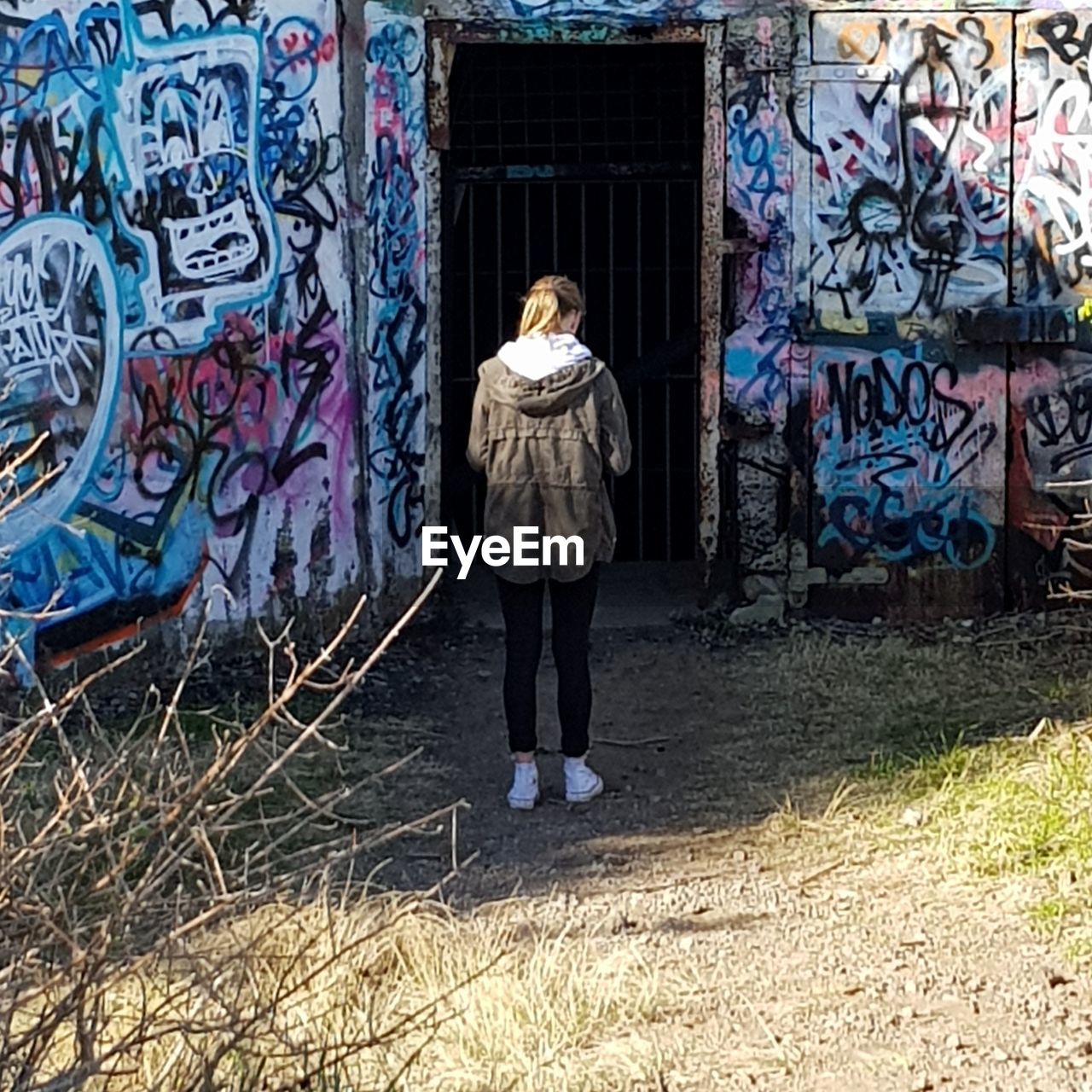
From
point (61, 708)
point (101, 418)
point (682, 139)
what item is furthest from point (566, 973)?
point (682, 139)

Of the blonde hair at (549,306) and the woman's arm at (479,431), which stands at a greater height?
the blonde hair at (549,306)

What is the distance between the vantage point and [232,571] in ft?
27.5

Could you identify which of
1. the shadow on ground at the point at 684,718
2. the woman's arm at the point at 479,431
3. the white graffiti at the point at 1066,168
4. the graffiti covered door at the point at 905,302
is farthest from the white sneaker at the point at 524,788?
the white graffiti at the point at 1066,168

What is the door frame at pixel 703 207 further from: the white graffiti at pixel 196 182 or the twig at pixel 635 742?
the twig at pixel 635 742

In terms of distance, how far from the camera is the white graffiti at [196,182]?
26.0 feet

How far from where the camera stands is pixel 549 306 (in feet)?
21.5

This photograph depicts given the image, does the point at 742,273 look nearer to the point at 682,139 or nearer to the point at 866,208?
the point at 866,208

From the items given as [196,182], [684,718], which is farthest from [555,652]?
[196,182]

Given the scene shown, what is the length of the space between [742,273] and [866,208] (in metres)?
0.63

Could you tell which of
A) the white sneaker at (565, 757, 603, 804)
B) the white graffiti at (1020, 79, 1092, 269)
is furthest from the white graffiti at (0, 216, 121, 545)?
the white graffiti at (1020, 79, 1092, 269)

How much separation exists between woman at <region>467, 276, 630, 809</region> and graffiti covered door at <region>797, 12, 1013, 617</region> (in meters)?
2.85

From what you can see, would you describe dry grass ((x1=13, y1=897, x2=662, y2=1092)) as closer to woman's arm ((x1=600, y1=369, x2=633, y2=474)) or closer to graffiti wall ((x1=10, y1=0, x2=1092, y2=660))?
woman's arm ((x1=600, y1=369, x2=633, y2=474))

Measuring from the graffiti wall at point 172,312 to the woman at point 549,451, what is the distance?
Answer: 62.5 inches

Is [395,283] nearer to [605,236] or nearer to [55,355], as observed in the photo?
[55,355]
